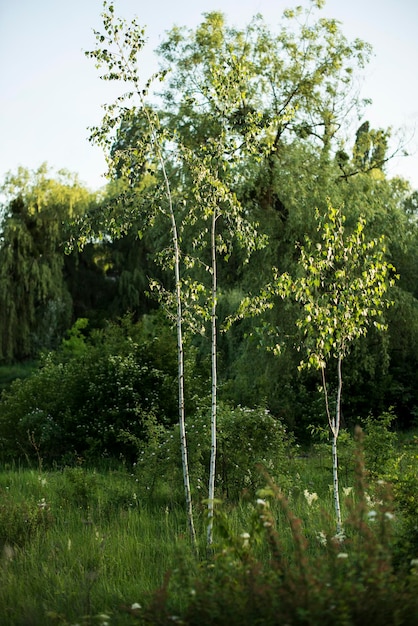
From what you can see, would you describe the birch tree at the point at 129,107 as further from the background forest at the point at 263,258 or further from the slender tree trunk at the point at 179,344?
the background forest at the point at 263,258

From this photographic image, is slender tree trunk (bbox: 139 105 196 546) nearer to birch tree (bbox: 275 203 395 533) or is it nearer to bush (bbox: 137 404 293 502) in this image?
birch tree (bbox: 275 203 395 533)

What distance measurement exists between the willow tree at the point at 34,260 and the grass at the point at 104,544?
1456 cm

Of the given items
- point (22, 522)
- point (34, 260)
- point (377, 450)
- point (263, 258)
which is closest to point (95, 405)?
point (263, 258)

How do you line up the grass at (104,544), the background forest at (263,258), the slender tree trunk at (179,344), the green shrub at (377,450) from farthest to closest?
1. the background forest at (263,258)
2. the green shrub at (377,450)
3. the slender tree trunk at (179,344)
4. the grass at (104,544)

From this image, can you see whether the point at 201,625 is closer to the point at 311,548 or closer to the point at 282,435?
the point at 311,548

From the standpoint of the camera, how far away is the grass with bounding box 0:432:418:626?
4.33m

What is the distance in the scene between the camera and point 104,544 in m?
5.14

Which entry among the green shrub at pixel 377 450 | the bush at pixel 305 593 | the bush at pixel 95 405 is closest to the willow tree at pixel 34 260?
the bush at pixel 95 405

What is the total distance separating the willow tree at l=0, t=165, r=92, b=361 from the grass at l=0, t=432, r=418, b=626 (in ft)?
47.8

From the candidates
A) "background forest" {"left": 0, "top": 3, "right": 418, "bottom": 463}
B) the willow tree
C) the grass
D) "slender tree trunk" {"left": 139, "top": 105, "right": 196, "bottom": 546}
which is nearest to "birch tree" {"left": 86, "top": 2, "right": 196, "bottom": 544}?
"slender tree trunk" {"left": 139, "top": 105, "right": 196, "bottom": 546}

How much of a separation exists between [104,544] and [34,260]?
1900 centimetres

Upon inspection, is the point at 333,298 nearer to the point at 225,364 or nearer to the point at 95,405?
the point at 95,405

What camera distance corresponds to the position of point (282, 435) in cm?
835

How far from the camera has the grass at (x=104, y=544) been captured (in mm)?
4328
